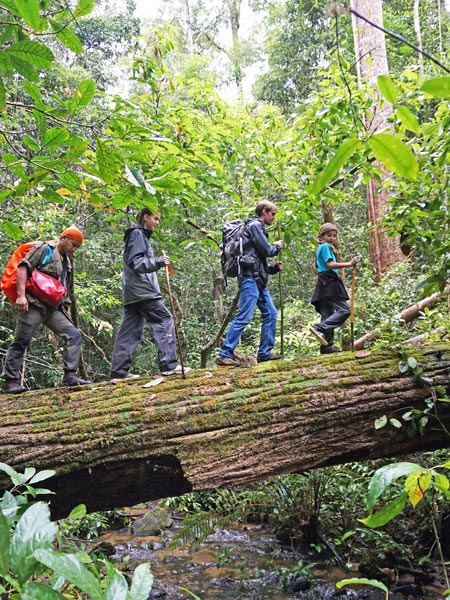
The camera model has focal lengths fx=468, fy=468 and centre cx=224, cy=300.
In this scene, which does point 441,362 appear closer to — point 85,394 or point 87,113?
point 85,394

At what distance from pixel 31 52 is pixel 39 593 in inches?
62.5

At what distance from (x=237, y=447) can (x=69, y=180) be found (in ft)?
8.11

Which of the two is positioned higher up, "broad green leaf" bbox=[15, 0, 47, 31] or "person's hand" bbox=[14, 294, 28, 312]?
"broad green leaf" bbox=[15, 0, 47, 31]

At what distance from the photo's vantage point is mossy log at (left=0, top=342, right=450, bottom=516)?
3613 millimetres

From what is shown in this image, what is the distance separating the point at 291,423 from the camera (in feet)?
12.3

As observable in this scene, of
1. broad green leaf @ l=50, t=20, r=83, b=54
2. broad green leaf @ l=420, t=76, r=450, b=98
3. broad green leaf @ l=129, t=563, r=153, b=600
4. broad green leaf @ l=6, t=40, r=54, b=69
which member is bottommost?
broad green leaf @ l=129, t=563, r=153, b=600

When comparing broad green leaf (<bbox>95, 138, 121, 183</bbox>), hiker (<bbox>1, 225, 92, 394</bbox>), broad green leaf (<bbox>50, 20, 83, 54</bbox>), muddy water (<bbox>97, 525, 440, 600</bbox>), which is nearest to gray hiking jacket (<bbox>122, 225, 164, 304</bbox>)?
hiker (<bbox>1, 225, 92, 394</bbox>)

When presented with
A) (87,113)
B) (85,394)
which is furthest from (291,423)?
(87,113)

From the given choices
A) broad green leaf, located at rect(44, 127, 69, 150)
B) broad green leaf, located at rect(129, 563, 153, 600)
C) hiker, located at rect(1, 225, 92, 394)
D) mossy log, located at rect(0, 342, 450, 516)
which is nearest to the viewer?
broad green leaf, located at rect(129, 563, 153, 600)

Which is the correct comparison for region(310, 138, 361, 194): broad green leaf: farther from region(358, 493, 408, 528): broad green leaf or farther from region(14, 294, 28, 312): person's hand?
region(14, 294, 28, 312): person's hand

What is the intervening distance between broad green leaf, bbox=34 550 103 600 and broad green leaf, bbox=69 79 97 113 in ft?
4.88

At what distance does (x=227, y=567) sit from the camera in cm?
512

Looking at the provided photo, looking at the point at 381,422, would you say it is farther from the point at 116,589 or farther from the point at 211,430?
the point at 116,589

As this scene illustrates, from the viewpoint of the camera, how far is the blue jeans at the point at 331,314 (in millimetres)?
5508
